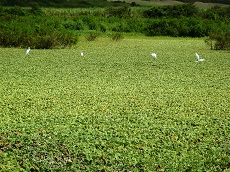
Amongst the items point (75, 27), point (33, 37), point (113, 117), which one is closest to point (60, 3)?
point (75, 27)

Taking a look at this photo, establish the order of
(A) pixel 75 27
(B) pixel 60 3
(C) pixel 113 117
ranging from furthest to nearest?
(B) pixel 60 3 < (A) pixel 75 27 < (C) pixel 113 117

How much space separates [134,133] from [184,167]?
2.80 feet

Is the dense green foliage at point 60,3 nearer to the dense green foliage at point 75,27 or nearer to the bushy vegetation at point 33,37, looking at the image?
the dense green foliage at point 75,27

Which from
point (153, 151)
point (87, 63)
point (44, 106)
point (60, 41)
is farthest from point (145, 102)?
point (60, 41)

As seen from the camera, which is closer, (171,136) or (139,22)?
(171,136)

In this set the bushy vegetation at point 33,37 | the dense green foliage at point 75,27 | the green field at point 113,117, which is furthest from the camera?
the dense green foliage at point 75,27

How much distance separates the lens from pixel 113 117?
511 centimetres

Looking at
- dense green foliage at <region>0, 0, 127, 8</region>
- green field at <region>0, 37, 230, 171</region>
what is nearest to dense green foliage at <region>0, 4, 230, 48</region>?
green field at <region>0, 37, 230, 171</region>

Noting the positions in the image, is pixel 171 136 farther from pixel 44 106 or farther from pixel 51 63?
pixel 51 63

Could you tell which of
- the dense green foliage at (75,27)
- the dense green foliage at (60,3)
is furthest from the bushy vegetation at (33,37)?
the dense green foliage at (60,3)

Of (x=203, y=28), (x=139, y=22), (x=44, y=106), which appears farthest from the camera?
(x=139, y=22)

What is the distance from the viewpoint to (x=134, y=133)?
4.51 m

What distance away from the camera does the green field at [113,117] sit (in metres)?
3.89

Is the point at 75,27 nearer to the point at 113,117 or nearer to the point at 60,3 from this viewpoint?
the point at 113,117
